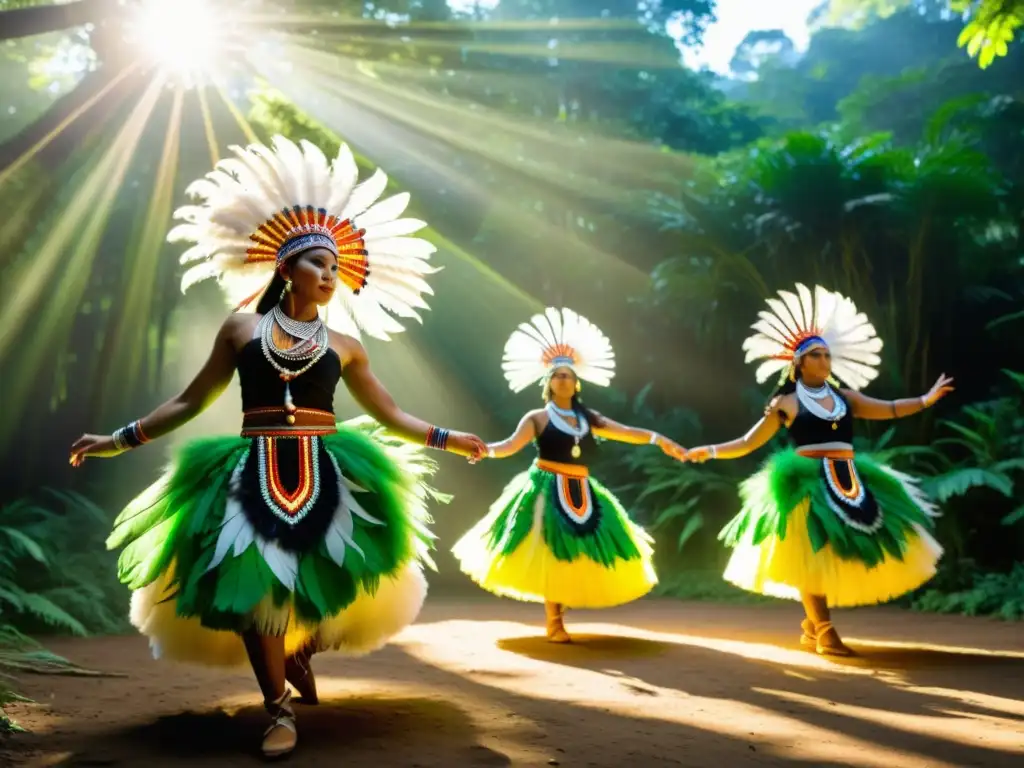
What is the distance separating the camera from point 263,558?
116 inches

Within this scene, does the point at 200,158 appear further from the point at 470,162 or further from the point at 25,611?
the point at 25,611

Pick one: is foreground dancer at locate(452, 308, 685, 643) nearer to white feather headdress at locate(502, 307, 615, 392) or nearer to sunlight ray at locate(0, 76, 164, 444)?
white feather headdress at locate(502, 307, 615, 392)

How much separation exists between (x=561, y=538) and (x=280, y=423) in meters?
2.53

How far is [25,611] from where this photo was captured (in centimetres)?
639

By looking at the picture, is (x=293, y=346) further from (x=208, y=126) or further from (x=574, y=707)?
(x=208, y=126)

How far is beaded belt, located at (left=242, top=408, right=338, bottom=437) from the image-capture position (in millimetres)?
3201

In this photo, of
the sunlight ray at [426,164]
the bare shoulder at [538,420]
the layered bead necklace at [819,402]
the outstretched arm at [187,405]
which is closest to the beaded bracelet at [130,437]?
the outstretched arm at [187,405]

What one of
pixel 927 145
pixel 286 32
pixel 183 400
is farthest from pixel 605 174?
pixel 183 400

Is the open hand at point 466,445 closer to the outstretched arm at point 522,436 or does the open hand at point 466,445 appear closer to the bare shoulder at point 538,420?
the outstretched arm at point 522,436

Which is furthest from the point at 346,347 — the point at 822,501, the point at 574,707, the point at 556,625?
the point at 822,501

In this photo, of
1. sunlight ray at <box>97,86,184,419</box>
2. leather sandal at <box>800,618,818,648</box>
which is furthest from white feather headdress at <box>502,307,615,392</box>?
sunlight ray at <box>97,86,184,419</box>

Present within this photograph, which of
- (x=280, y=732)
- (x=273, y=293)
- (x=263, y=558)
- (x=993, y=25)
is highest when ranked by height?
(x=993, y=25)

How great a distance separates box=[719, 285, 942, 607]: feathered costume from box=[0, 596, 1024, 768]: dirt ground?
435 mm

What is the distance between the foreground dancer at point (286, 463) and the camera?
2.98m
